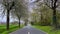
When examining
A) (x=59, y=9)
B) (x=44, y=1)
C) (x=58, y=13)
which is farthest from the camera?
(x=58, y=13)

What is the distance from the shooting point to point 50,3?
2850 cm

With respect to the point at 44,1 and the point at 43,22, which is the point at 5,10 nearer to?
the point at 44,1

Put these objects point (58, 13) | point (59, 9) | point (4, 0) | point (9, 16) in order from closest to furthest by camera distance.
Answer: point (4, 0) < point (9, 16) < point (59, 9) < point (58, 13)

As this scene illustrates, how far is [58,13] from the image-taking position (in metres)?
35.6

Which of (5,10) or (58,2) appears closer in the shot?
(5,10)

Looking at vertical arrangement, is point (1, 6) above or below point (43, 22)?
above

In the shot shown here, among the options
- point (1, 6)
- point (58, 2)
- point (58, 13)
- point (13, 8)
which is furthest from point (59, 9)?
point (1, 6)

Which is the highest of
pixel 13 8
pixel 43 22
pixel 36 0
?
pixel 36 0

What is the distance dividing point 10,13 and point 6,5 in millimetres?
2414

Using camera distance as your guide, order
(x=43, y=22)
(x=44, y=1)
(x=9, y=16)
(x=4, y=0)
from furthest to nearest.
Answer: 1. (x=43, y=22)
2. (x=44, y=1)
3. (x=9, y=16)
4. (x=4, y=0)

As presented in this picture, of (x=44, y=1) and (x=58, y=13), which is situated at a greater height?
(x=44, y=1)

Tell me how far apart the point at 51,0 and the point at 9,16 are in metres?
8.32

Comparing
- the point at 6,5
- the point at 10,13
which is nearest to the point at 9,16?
the point at 10,13

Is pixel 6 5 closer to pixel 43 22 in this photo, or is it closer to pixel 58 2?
pixel 58 2
